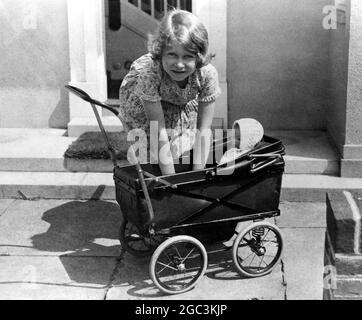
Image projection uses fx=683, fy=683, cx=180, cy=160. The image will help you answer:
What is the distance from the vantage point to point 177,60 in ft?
13.3

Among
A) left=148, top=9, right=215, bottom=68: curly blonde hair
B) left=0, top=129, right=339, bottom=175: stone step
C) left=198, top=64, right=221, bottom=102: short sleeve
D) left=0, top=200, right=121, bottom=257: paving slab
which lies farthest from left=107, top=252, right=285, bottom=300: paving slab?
left=0, top=129, right=339, bottom=175: stone step

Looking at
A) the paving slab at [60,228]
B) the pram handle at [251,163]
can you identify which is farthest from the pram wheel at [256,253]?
the paving slab at [60,228]

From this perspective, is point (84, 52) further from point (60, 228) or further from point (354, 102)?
point (354, 102)

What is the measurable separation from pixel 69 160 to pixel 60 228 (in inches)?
39.4

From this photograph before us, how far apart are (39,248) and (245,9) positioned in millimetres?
3343

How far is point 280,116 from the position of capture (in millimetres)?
7035

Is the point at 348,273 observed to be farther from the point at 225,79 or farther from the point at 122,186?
the point at 225,79

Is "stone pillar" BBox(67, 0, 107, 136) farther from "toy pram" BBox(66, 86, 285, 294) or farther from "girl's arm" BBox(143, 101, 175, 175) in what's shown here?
"girl's arm" BBox(143, 101, 175, 175)

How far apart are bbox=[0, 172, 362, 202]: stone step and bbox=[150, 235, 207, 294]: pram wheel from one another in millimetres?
1430

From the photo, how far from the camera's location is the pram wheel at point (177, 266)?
13.0 feet

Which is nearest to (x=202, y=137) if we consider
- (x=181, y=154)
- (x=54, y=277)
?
(x=181, y=154)

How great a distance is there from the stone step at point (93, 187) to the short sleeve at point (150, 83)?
68.2 inches

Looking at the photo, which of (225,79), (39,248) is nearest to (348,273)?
(39,248)
